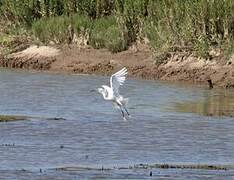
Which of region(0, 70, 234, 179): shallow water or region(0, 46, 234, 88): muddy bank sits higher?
region(0, 70, 234, 179): shallow water

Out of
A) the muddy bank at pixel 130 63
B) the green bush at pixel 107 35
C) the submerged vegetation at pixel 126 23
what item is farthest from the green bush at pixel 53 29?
the green bush at pixel 107 35

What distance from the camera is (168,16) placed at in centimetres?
2505

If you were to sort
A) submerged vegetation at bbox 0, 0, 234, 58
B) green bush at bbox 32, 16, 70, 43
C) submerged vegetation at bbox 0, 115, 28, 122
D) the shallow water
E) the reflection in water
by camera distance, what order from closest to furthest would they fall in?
1. the shallow water
2. submerged vegetation at bbox 0, 115, 28, 122
3. the reflection in water
4. submerged vegetation at bbox 0, 0, 234, 58
5. green bush at bbox 32, 16, 70, 43

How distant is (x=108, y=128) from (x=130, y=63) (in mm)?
8429

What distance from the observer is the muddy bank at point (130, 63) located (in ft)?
76.0

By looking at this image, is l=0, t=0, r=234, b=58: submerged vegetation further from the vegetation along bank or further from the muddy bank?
the muddy bank

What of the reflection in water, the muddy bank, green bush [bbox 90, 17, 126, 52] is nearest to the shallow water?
the reflection in water


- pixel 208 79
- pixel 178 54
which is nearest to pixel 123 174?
pixel 208 79

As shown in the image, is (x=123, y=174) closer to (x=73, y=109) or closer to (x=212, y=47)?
(x=73, y=109)

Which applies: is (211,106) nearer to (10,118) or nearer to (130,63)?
(10,118)

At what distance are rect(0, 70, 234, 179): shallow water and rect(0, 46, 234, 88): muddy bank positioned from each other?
2.27 ft

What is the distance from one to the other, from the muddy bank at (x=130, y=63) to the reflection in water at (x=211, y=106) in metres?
1.45

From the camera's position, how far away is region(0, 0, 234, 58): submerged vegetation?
953 inches

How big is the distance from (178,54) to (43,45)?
198 inches
